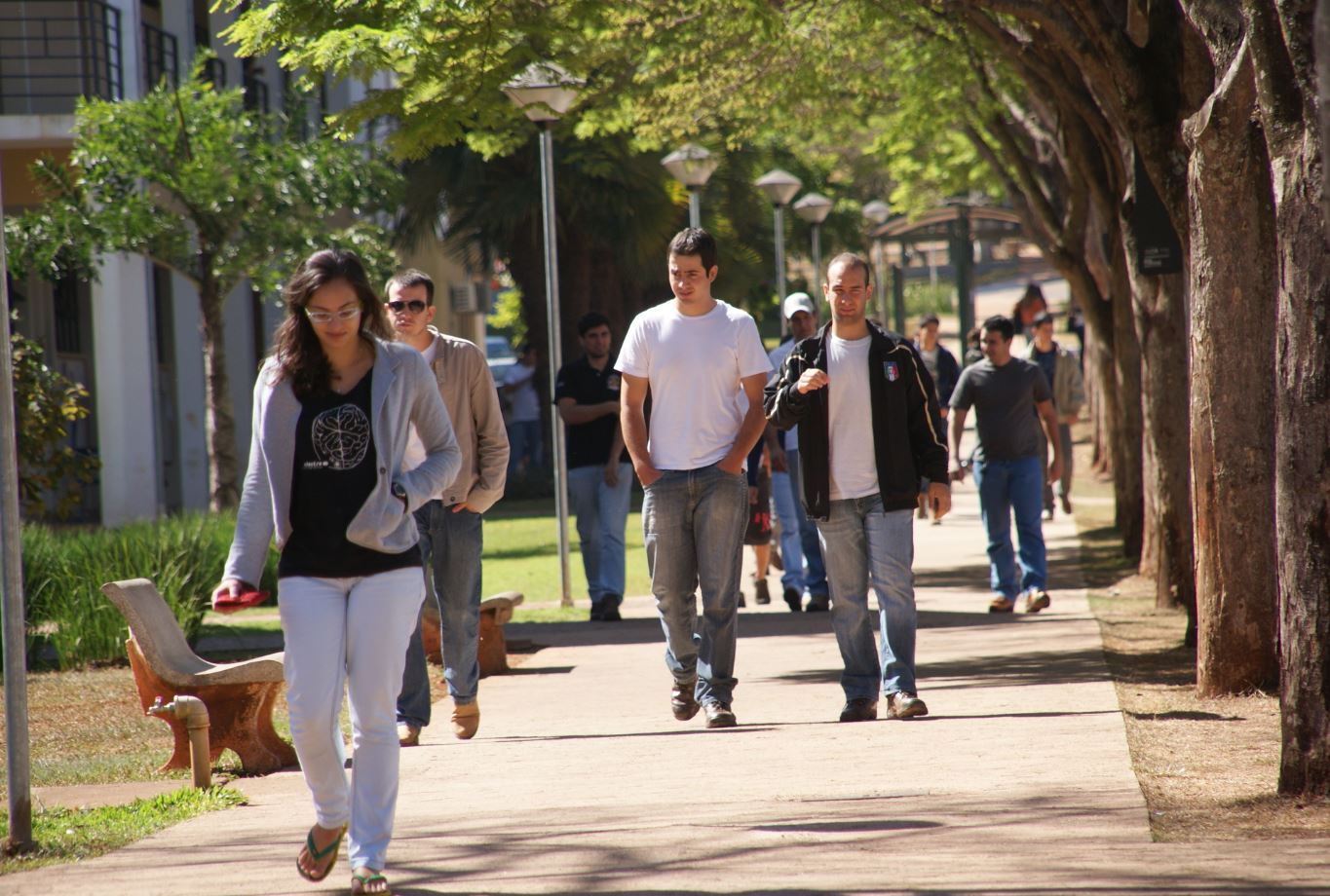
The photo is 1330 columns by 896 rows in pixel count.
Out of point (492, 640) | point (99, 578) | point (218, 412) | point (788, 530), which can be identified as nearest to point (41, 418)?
point (99, 578)

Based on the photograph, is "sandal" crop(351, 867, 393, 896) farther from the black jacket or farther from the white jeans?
the black jacket

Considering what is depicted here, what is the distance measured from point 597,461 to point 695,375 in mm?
5015

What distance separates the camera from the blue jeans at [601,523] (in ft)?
40.8

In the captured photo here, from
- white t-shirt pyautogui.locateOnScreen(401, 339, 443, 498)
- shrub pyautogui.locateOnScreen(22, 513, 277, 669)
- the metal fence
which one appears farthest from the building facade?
white t-shirt pyautogui.locateOnScreen(401, 339, 443, 498)

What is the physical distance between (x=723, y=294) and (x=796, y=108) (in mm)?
12570

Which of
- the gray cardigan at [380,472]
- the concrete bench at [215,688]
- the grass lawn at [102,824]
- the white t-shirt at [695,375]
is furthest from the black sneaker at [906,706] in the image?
the gray cardigan at [380,472]

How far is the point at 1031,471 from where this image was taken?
12266 millimetres

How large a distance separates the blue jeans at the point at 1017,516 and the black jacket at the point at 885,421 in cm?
460

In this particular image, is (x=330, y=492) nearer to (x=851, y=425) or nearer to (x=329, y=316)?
(x=329, y=316)

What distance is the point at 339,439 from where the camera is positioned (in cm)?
492

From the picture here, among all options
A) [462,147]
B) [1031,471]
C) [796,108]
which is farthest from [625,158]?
[1031,471]

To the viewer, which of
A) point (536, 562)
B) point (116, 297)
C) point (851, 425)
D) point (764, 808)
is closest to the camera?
point (764, 808)

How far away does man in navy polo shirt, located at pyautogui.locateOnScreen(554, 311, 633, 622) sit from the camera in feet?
40.5

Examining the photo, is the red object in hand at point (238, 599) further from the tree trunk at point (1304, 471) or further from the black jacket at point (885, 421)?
the tree trunk at point (1304, 471)
